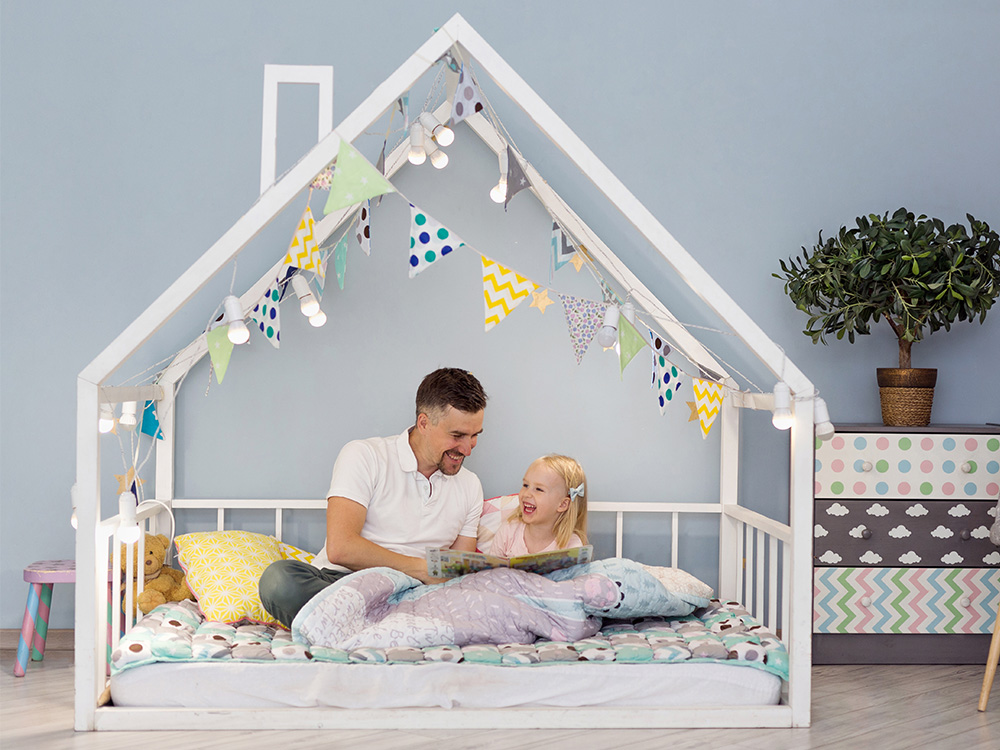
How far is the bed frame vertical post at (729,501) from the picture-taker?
9.14ft

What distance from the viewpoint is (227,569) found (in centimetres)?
238

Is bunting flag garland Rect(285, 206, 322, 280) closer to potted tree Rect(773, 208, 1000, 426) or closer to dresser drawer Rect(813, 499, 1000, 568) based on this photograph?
potted tree Rect(773, 208, 1000, 426)

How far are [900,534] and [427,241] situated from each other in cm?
168

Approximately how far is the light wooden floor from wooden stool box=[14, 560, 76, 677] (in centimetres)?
9

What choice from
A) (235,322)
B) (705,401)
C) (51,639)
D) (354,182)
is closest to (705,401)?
(705,401)

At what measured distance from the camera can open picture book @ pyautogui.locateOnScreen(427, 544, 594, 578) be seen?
89.3 inches

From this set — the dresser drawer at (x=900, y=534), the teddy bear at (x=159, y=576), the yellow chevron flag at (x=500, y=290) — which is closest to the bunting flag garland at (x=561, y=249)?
the yellow chevron flag at (x=500, y=290)

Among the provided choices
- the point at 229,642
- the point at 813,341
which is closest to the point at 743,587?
the point at 813,341

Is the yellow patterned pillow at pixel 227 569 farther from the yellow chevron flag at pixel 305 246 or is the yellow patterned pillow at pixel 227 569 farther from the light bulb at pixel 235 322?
the yellow chevron flag at pixel 305 246

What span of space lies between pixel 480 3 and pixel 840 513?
6.41 feet

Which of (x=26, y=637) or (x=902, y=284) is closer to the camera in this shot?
(x=26, y=637)

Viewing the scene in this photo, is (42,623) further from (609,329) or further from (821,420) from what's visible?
(821,420)

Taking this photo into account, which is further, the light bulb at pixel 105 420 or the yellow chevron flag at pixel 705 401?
the yellow chevron flag at pixel 705 401

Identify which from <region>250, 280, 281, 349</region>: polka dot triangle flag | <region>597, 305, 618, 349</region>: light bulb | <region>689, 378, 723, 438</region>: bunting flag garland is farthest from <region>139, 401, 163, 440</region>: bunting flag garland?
<region>689, 378, 723, 438</region>: bunting flag garland
